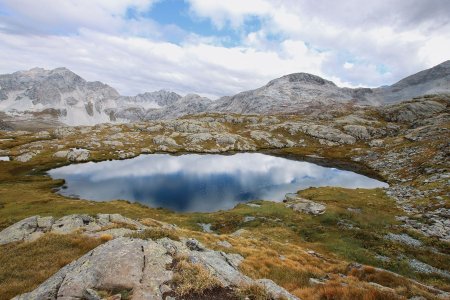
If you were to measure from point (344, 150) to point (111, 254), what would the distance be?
144 meters

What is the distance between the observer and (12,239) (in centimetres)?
2411

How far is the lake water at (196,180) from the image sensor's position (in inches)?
2945

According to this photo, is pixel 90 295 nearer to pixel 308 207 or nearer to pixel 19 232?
pixel 19 232

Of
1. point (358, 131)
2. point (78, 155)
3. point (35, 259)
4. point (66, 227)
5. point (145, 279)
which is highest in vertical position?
point (358, 131)

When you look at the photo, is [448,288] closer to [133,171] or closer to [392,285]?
[392,285]

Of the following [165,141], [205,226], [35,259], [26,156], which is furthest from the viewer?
[165,141]

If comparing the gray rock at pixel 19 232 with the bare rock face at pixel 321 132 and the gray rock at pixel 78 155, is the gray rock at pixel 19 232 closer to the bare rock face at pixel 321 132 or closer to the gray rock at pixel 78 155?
the gray rock at pixel 78 155

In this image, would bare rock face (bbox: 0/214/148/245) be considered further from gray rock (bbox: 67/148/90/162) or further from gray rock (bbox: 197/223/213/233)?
gray rock (bbox: 67/148/90/162)

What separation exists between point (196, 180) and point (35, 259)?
75.6 meters

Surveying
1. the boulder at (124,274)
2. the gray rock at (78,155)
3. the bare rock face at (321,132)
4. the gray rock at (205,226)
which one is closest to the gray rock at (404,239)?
the gray rock at (205,226)

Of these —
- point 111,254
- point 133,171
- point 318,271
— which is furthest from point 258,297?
point 133,171

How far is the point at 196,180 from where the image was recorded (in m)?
92.9

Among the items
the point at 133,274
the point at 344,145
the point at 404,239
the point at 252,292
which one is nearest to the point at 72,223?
the point at 133,274

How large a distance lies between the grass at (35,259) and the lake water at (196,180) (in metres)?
46.0
